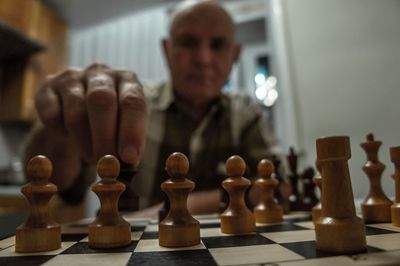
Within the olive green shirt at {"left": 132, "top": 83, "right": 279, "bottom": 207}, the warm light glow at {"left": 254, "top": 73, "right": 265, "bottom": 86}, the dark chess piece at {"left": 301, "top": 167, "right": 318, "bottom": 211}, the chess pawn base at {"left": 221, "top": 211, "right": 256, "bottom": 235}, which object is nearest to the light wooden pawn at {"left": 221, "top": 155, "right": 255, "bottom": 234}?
the chess pawn base at {"left": 221, "top": 211, "right": 256, "bottom": 235}

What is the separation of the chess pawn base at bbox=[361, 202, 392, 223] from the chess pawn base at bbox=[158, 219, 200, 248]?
35cm

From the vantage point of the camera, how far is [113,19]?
3787mm

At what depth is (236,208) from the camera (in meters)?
0.56

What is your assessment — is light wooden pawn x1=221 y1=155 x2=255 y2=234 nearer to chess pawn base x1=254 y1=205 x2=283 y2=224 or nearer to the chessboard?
the chessboard

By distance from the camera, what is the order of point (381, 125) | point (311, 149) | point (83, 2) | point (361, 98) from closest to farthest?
point (381, 125)
point (361, 98)
point (311, 149)
point (83, 2)

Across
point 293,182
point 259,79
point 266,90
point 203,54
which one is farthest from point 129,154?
point 259,79

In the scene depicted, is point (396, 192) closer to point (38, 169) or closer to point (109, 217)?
point (109, 217)

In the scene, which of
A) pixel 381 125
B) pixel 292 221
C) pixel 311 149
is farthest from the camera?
pixel 311 149

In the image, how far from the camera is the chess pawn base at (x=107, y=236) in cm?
46

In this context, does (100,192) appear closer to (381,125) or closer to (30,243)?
(30,243)

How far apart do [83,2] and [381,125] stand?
3.06 metres

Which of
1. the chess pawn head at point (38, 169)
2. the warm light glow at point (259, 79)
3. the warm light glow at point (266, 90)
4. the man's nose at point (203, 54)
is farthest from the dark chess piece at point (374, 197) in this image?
the warm light glow at point (259, 79)

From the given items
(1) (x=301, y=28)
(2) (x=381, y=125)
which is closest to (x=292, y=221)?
(2) (x=381, y=125)

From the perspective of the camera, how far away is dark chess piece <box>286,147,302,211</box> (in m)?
0.86
